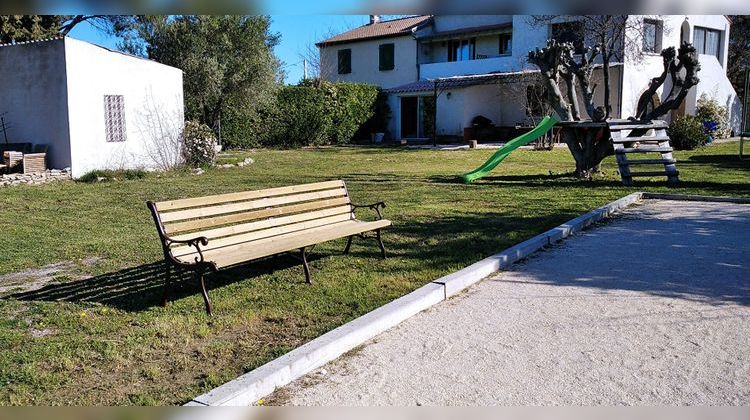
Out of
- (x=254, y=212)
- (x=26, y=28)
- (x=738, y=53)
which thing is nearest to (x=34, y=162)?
(x=26, y=28)

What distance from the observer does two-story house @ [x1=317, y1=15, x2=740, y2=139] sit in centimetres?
2889

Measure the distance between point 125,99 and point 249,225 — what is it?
1299 cm

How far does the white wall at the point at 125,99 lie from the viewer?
16031mm

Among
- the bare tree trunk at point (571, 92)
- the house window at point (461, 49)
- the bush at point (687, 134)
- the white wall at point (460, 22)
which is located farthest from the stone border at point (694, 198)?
the house window at point (461, 49)

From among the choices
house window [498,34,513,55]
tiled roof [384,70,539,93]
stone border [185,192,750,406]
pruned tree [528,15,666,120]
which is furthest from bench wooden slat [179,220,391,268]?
house window [498,34,513,55]

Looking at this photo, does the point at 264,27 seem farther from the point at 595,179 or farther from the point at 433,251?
the point at 433,251

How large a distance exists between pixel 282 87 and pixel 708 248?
24.5m

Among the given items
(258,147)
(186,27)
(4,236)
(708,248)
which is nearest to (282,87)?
(258,147)

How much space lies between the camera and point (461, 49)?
35594 millimetres

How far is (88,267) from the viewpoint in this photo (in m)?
6.84

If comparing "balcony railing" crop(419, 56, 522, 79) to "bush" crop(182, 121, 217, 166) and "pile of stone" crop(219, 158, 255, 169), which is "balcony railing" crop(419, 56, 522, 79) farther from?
"bush" crop(182, 121, 217, 166)

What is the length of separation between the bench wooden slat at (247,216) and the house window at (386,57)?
31.7 meters

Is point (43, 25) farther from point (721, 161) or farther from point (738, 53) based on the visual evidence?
point (738, 53)

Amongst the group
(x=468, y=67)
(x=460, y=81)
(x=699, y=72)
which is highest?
(x=468, y=67)
